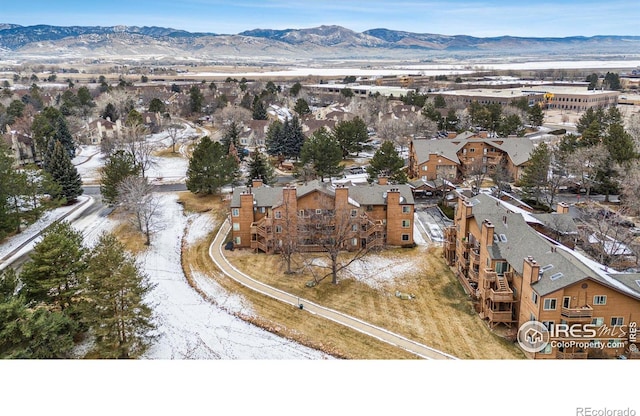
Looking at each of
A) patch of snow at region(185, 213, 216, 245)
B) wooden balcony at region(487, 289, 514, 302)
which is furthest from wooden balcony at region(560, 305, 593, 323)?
patch of snow at region(185, 213, 216, 245)

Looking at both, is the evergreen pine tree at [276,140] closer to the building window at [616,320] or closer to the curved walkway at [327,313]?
the curved walkway at [327,313]

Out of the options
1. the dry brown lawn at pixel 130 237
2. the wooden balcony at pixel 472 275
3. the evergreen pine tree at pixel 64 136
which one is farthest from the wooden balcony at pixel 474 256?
the evergreen pine tree at pixel 64 136

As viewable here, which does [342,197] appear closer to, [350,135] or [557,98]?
[350,135]

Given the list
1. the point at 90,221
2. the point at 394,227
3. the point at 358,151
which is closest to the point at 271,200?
the point at 394,227

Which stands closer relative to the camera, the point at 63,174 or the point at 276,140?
the point at 63,174

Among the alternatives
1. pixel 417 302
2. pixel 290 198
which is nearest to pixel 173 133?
pixel 290 198

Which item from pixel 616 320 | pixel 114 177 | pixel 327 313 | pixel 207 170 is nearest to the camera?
pixel 616 320

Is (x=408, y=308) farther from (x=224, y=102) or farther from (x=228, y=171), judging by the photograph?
(x=224, y=102)
